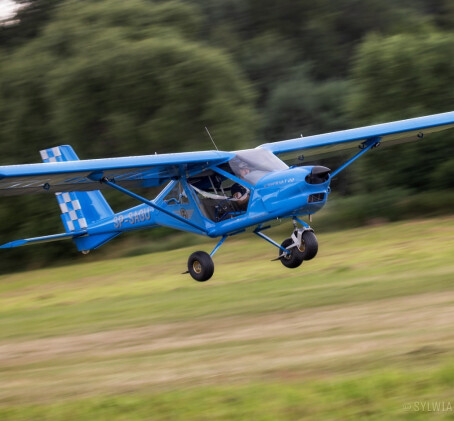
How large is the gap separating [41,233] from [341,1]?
30965 millimetres

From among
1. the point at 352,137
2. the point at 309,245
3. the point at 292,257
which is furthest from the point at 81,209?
the point at 352,137

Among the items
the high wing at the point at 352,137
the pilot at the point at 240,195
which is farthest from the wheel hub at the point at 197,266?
the high wing at the point at 352,137

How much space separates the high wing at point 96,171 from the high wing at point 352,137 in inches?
63.0

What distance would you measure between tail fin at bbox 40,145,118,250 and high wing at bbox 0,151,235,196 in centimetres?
233

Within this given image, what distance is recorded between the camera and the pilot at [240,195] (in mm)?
13797

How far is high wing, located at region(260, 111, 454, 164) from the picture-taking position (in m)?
15.6

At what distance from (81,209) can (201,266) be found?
444 centimetres

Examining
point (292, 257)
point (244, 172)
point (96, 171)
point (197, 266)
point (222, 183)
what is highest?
point (96, 171)

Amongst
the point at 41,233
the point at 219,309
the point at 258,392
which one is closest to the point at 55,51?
the point at 41,233

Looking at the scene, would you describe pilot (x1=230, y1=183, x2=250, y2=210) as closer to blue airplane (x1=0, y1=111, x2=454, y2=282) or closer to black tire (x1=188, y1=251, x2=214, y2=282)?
blue airplane (x1=0, y1=111, x2=454, y2=282)

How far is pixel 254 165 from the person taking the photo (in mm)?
13812

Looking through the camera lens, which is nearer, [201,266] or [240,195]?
[240,195]

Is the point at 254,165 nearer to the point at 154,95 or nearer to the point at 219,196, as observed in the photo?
the point at 219,196

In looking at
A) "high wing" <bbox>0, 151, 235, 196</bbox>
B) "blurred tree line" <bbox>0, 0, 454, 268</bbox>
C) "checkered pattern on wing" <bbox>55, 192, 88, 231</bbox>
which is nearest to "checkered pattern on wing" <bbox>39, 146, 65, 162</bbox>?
"checkered pattern on wing" <bbox>55, 192, 88, 231</bbox>
